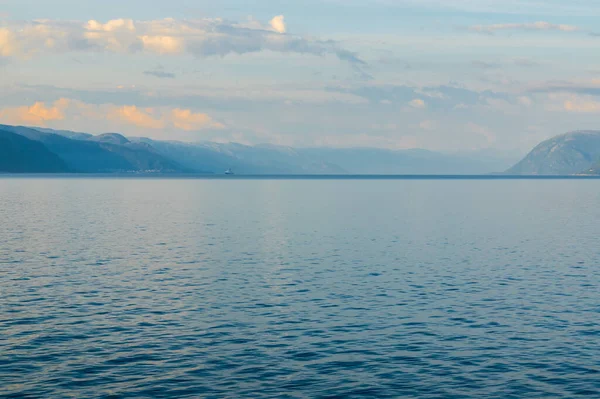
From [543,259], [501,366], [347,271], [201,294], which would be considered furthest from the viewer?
[543,259]

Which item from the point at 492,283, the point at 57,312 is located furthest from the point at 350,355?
the point at 492,283

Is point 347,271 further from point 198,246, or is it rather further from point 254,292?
point 198,246

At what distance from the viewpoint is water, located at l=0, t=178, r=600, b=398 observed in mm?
35031

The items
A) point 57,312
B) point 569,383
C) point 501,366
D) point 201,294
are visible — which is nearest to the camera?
point 569,383

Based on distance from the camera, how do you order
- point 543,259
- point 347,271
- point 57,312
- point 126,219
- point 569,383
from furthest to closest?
point 126,219, point 543,259, point 347,271, point 57,312, point 569,383

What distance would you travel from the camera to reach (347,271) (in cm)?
7006

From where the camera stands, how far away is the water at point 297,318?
3503cm

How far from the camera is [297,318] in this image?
159 ft

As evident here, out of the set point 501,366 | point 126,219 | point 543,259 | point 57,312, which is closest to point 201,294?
point 57,312

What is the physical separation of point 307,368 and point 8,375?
49.2ft

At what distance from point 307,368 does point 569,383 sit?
13.0 meters

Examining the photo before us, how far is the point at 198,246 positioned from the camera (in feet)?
301

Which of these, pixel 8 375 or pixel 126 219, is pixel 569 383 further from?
pixel 126 219

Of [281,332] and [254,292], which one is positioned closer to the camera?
[281,332]
